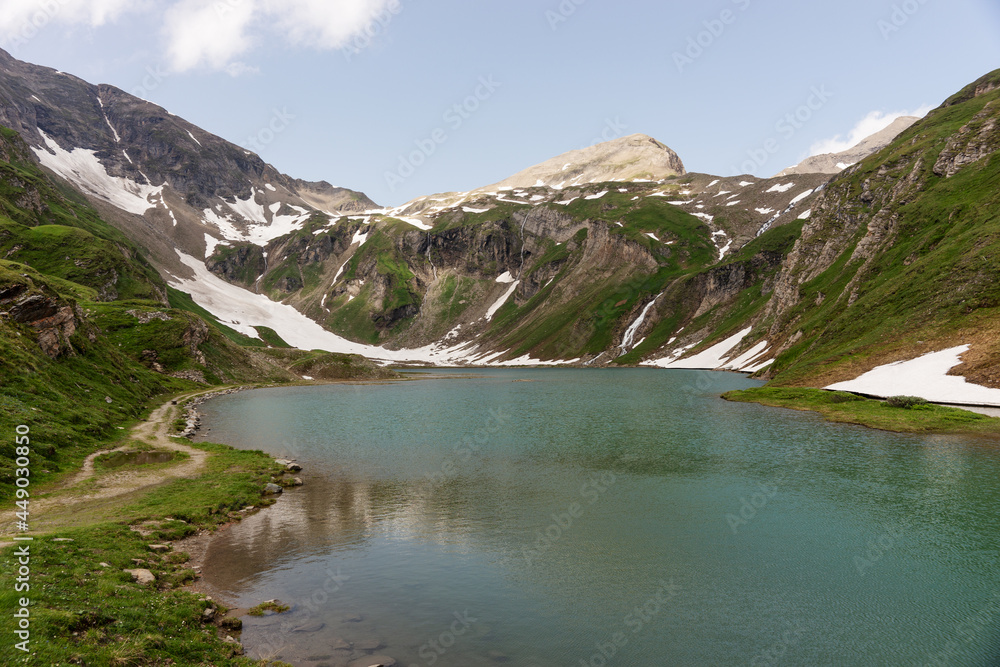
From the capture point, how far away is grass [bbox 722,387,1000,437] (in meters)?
51.9

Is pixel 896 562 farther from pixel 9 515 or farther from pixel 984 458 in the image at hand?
pixel 9 515

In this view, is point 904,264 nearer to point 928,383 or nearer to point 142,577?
point 928,383

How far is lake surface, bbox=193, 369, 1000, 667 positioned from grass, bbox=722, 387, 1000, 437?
4.21 meters

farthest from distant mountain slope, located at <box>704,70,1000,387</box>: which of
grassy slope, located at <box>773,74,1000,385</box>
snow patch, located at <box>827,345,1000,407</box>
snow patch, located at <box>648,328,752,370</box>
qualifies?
snow patch, located at <box>648,328,752,370</box>

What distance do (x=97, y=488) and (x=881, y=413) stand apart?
7702 cm

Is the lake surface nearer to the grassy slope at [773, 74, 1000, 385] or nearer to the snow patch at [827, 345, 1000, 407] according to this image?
the snow patch at [827, 345, 1000, 407]

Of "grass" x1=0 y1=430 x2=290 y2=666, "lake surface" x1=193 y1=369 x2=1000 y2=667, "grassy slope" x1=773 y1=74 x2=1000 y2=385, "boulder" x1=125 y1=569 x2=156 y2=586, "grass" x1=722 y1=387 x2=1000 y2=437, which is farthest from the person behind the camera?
"grassy slope" x1=773 y1=74 x2=1000 y2=385

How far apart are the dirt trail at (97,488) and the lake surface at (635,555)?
8011 millimetres

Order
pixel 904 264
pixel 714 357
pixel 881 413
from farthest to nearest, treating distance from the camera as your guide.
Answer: pixel 714 357, pixel 904 264, pixel 881 413

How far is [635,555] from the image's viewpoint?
25422mm

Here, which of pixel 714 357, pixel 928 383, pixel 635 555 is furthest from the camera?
pixel 714 357

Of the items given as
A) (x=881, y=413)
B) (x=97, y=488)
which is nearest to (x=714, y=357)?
(x=881, y=413)

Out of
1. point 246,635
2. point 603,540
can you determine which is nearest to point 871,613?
point 603,540

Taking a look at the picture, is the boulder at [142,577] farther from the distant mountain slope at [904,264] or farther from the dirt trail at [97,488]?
the distant mountain slope at [904,264]
